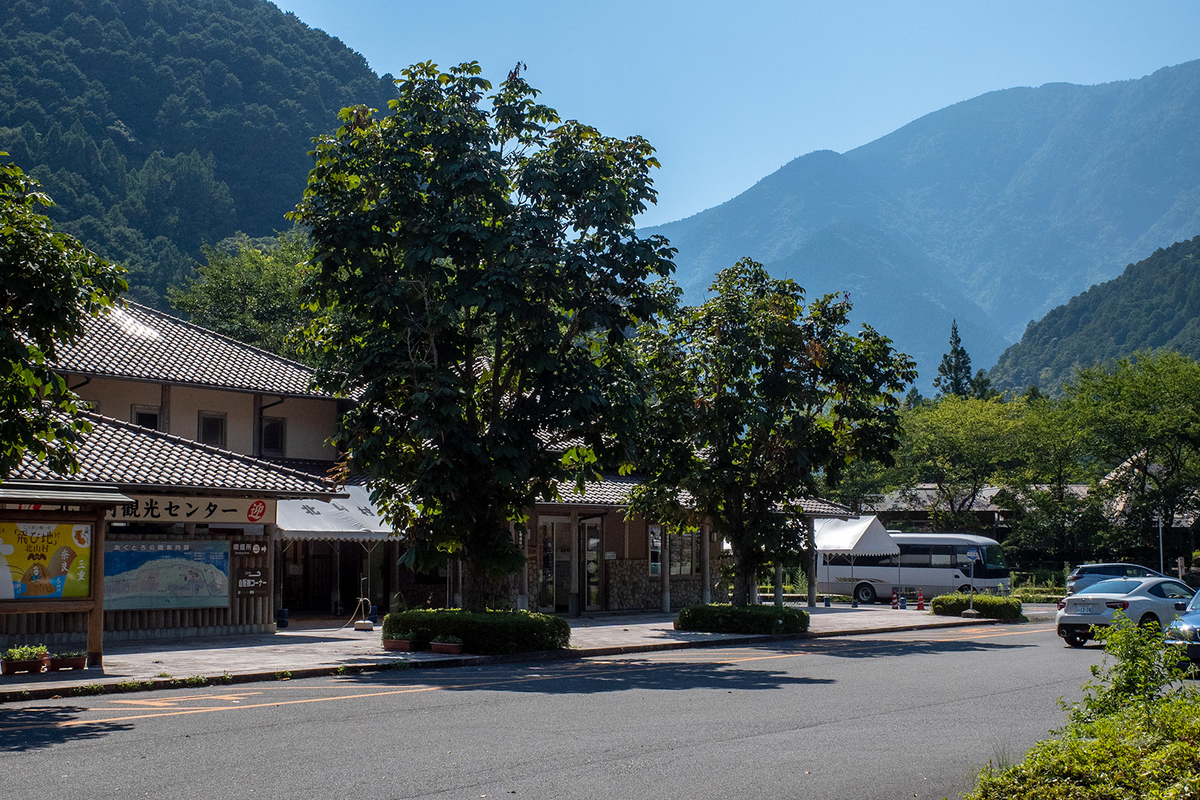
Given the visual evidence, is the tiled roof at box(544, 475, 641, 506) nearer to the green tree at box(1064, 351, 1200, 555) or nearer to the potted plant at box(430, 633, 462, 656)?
the potted plant at box(430, 633, 462, 656)

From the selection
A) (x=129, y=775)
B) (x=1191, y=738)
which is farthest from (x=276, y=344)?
(x=1191, y=738)

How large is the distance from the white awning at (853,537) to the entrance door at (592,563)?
30.9ft

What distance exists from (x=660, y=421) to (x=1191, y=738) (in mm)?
19183

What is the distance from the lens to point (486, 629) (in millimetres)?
19812

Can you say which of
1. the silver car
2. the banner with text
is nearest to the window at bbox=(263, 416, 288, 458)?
the banner with text

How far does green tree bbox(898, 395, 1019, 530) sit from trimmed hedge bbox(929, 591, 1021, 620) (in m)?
26.3

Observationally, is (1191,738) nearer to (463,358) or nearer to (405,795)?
(405,795)

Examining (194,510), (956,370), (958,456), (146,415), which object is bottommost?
(194,510)

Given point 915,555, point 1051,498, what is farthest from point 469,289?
point 1051,498

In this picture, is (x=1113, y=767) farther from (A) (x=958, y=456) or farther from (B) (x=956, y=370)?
(B) (x=956, y=370)

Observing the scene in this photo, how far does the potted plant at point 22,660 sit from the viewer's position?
15828mm

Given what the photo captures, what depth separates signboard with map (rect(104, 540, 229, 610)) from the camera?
71.4ft

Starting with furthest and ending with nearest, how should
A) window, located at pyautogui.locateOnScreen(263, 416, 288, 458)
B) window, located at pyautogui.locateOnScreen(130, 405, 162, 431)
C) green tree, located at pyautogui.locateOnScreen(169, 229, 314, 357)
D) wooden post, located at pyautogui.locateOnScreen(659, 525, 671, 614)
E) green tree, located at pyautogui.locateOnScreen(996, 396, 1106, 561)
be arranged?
1. green tree, located at pyautogui.locateOnScreen(996, 396, 1106, 561)
2. green tree, located at pyautogui.locateOnScreen(169, 229, 314, 357)
3. wooden post, located at pyautogui.locateOnScreen(659, 525, 671, 614)
4. window, located at pyautogui.locateOnScreen(263, 416, 288, 458)
5. window, located at pyautogui.locateOnScreen(130, 405, 162, 431)

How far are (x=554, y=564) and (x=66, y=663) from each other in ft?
55.1
